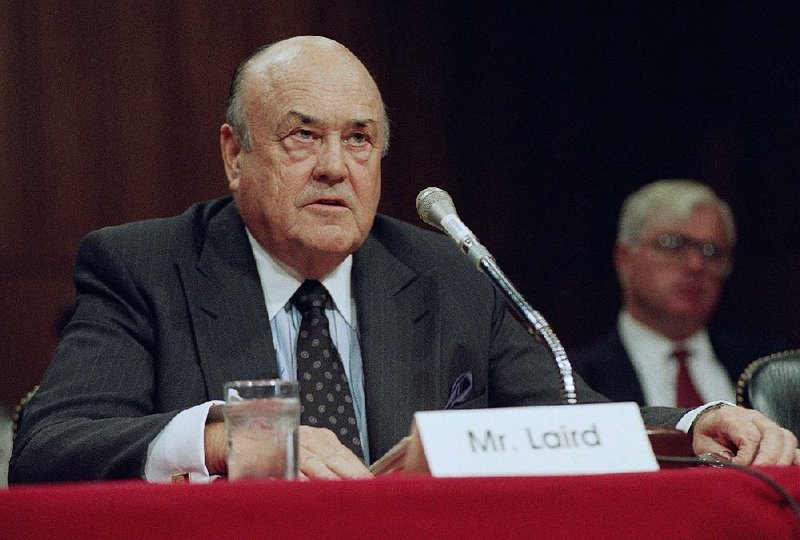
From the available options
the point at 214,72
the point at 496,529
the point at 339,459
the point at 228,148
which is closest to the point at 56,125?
the point at 214,72

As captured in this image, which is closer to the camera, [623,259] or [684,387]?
[684,387]

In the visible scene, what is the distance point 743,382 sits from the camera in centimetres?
205

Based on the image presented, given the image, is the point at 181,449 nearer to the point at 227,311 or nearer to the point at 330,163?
the point at 227,311

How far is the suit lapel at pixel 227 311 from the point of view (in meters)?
1.82

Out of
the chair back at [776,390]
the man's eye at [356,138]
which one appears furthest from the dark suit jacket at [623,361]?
the man's eye at [356,138]

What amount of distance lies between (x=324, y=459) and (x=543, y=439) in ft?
0.82

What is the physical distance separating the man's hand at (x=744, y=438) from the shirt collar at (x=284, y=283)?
2.16ft

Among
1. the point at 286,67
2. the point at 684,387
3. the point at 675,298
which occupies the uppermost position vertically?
the point at 286,67

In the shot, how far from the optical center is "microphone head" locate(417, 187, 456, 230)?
1.63 m

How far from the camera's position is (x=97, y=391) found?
171 cm

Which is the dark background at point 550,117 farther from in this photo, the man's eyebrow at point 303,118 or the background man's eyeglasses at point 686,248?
the man's eyebrow at point 303,118

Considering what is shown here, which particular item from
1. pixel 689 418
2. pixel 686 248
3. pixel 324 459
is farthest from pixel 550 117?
pixel 324 459

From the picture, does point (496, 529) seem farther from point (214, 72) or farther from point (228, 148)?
point (214, 72)

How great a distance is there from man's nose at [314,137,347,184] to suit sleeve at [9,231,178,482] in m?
0.36
